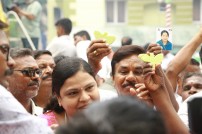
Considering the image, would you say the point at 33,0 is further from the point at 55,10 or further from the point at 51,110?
the point at 55,10

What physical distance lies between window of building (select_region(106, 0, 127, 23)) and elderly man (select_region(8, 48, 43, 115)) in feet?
59.7

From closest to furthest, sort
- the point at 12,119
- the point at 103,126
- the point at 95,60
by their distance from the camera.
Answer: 1. the point at 103,126
2. the point at 12,119
3. the point at 95,60

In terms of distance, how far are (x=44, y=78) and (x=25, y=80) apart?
0.76 meters

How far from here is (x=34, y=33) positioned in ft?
30.8

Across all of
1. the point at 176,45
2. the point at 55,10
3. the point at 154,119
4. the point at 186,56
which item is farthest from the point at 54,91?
the point at 55,10

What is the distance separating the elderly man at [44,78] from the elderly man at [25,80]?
45 centimetres

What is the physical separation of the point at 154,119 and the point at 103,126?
0.16m

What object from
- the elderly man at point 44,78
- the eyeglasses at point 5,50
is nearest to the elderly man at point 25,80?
the elderly man at point 44,78

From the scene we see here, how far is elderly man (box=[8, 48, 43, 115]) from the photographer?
4438 mm

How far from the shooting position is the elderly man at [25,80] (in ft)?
14.6

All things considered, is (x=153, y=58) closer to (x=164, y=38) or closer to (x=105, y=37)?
(x=105, y=37)

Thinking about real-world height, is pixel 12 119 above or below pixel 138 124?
below

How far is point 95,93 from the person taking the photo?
11.6ft

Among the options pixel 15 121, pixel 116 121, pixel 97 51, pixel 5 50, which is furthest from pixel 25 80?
pixel 116 121
